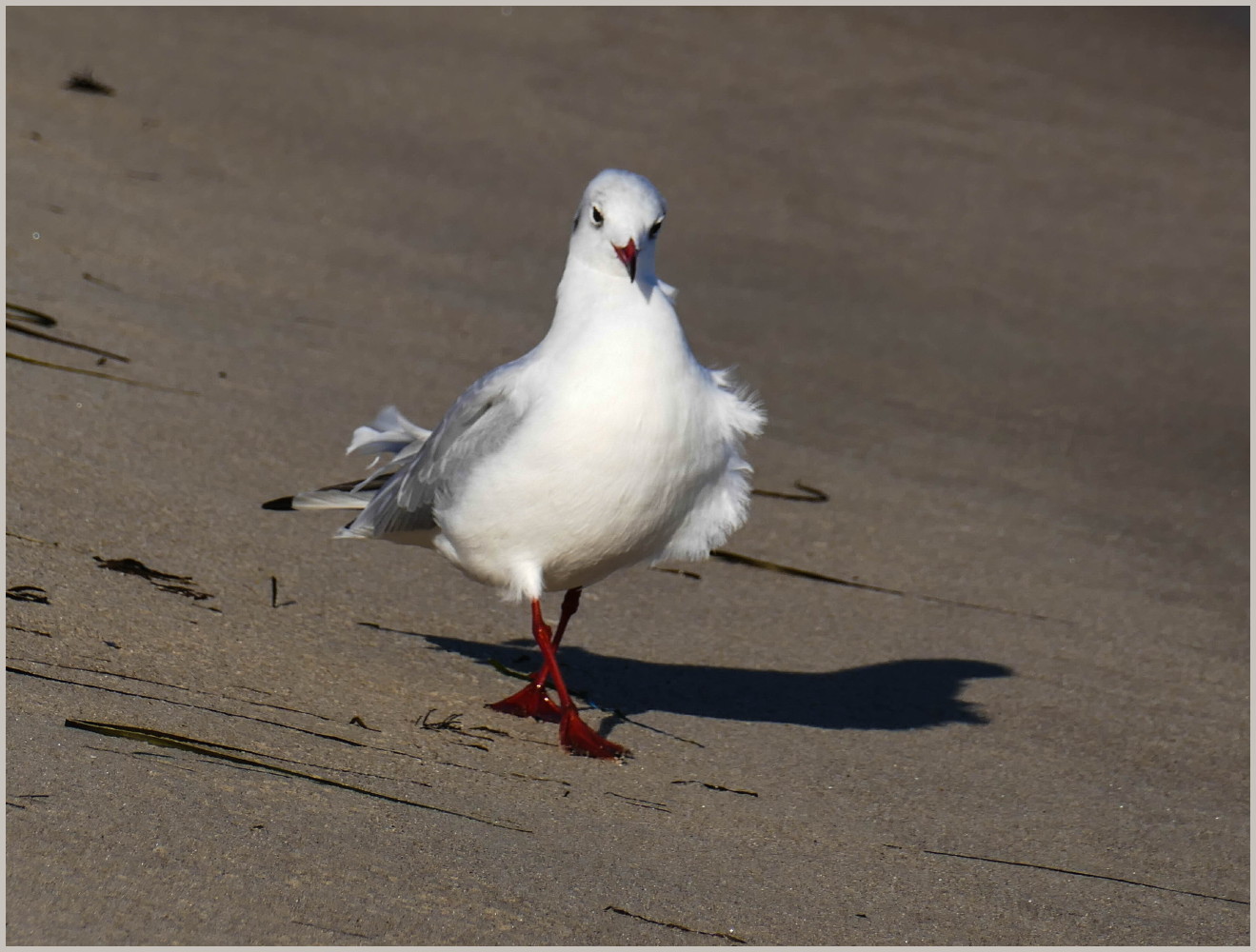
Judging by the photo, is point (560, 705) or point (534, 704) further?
point (534, 704)

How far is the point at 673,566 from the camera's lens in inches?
219

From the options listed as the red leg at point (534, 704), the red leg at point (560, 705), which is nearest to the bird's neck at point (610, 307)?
the red leg at point (560, 705)

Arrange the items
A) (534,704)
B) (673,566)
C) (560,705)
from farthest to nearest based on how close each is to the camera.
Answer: (673,566) < (534,704) < (560,705)

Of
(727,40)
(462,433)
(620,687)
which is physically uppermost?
(727,40)

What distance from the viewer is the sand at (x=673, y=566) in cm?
335

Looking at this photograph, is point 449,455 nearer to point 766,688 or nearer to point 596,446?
point 596,446

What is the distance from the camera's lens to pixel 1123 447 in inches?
284

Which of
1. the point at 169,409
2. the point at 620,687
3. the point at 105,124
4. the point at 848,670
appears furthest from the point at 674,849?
the point at 105,124

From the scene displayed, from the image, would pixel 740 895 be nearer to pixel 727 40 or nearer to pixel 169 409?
pixel 169 409

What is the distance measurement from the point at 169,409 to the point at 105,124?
3.41m

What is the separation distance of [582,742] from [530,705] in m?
0.31

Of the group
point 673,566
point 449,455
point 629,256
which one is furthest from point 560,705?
point 673,566

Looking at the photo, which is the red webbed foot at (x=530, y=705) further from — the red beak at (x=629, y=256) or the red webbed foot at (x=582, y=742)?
the red beak at (x=629, y=256)

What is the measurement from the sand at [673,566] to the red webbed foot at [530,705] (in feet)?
0.24
